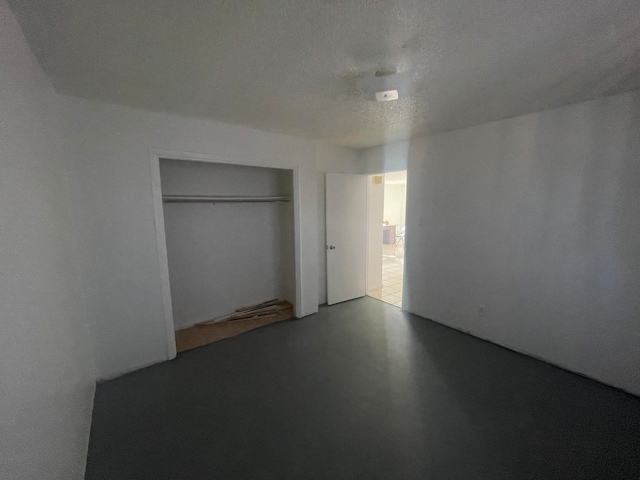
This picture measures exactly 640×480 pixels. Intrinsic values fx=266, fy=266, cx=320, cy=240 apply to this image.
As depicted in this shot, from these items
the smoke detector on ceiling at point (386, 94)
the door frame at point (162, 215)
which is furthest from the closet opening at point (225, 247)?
the smoke detector on ceiling at point (386, 94)

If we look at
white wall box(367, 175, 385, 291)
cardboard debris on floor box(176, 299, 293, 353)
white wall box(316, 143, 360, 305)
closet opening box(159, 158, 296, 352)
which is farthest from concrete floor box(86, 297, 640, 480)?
white wall box(367, 175, 385, 291)

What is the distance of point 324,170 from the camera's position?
13.0ft

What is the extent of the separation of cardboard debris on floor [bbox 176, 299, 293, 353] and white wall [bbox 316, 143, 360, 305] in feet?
2.24

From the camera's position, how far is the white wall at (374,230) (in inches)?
184

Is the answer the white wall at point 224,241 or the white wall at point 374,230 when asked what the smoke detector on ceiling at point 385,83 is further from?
the white wall at point 374,230

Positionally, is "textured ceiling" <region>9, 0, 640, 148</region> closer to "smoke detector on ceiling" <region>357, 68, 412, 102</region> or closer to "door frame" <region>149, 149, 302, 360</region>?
"smoke detector on ceiling" <region>357, 68, 412, 102</region>

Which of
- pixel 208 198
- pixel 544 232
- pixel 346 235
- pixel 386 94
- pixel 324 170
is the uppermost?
pixel 386 94

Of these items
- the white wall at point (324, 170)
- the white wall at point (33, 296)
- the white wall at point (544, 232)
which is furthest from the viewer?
the white wall at point (324, 170)

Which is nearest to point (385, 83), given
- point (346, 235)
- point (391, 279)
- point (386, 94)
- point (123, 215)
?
point (386, 94)

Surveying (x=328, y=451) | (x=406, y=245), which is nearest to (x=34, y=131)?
(x=328, y=451)

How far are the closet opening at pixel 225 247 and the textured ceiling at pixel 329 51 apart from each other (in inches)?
45.0

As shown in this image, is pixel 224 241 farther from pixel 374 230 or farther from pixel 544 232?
pixel 544 232

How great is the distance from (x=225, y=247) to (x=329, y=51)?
288 cm

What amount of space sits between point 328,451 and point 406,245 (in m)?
2.75
